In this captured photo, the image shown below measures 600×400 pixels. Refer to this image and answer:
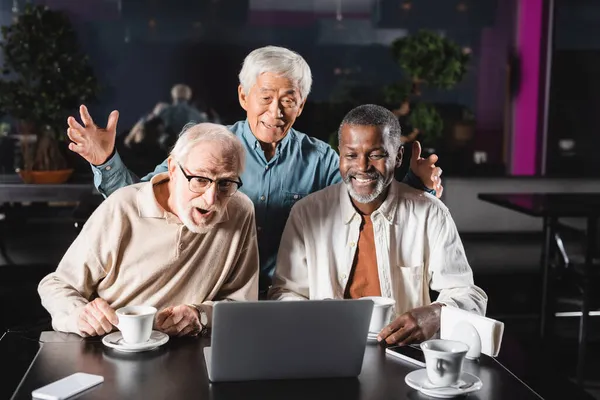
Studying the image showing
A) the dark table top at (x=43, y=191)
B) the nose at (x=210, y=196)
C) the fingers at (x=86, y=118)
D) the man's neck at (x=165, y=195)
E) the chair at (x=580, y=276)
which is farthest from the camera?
the dark table top at (x=43, y=191)

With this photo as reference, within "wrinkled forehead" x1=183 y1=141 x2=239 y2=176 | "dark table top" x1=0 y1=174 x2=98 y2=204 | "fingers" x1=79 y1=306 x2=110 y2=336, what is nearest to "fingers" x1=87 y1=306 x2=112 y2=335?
"fingers" x1=79 y1=306 x2=110 y2=336

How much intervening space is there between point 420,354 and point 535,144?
5884mm

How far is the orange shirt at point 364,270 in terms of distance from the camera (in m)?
2.46

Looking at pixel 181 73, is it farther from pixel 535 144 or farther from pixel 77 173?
pixel 535 144

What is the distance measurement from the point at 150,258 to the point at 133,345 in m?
0.48

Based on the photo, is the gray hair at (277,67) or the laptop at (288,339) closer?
the laptop at (288,339)

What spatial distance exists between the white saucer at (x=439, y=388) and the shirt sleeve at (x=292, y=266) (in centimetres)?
78

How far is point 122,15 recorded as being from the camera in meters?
6.68

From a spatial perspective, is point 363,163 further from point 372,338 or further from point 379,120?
point 372,338

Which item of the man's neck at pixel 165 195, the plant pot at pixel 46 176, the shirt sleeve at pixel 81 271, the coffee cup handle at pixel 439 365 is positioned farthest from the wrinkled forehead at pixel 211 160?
the plant pot at pixel 46 176

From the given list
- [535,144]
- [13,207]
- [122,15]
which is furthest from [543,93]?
[13,207]

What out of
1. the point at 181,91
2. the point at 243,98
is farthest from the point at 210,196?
the point at 181,91

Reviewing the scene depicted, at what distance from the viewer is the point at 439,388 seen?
1.59 metres

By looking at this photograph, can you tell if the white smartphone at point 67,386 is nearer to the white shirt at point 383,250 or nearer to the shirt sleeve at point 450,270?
the white shirt at point 383,250
